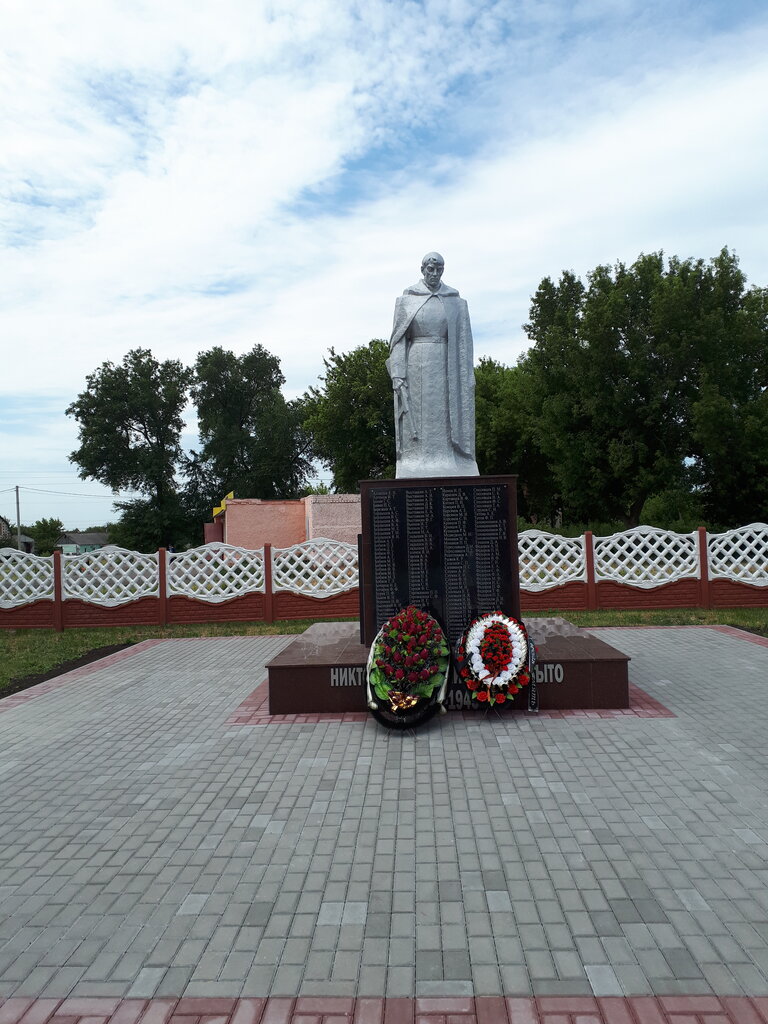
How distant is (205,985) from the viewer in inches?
83.9

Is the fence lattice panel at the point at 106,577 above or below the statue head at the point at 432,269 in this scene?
below

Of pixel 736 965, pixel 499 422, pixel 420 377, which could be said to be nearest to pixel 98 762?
pixel 736 965

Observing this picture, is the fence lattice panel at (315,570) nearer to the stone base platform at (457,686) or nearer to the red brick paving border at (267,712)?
the red brick paving border at (267,712)

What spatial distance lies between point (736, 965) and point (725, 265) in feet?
55.4

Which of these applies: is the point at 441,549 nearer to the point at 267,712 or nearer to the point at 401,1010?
the point at 267,712

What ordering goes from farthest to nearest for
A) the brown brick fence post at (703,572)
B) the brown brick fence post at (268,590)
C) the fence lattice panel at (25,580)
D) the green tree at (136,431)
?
the green tree at (136,431) → the fence lattice panel at (25,580) → the brown brick fence post at (268,590) → the brown brick fence post at (703,572)

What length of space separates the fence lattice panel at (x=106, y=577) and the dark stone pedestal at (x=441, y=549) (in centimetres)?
656

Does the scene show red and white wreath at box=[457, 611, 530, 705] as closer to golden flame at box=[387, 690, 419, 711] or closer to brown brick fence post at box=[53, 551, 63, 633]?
golden flame at box=[387, 690, 419, 711]

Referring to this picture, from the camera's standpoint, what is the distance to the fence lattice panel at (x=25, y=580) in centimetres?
1122

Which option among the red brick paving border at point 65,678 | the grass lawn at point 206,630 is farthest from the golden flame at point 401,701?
the grass lawn at point 206,630

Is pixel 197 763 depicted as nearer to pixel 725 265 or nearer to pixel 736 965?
pixel 736 965

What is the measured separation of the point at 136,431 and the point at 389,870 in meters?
32.0

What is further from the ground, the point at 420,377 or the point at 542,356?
the point at 542,356

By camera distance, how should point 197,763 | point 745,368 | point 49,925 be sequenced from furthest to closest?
1. point 745,368
2. point 197,763
3. point 49,925
